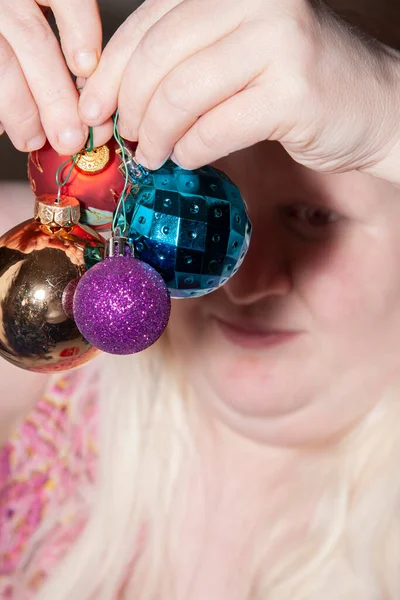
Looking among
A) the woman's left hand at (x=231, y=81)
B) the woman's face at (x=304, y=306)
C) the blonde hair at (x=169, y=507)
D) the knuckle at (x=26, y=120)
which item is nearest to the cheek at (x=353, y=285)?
the woman's face at (x=304, y=306)

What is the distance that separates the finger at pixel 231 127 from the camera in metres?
0.51

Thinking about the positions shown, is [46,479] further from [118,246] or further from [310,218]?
[118,246]

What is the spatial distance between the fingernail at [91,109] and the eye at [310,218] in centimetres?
33

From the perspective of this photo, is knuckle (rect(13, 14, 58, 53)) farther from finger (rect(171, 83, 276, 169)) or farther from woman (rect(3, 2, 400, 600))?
woman (rect(3, 2, 400, 600))

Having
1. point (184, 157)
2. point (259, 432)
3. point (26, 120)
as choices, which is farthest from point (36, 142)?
point (259, 432)

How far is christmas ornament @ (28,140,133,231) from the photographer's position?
22.4 inches

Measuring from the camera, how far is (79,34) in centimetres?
55

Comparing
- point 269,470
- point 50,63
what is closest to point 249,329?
point 269,470

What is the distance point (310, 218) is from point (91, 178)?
0.32 m

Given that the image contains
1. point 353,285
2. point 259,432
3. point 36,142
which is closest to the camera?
point 36,142

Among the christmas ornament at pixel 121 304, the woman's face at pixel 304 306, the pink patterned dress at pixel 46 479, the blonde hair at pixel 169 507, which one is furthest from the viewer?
the pink patterned dress at pixel 46 479

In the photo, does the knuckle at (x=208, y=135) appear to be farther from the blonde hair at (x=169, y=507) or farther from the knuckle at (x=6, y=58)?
the blonde hair at (x=169, y=507)

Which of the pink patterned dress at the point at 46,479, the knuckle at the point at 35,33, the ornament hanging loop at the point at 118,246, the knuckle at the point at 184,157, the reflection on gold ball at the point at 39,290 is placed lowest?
the pink patterned dress at the point at 46,479

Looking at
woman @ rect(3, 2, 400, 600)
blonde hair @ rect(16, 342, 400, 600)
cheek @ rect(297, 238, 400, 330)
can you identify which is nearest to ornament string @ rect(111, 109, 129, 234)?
woman @ rect(3, 2, 400, 600)
